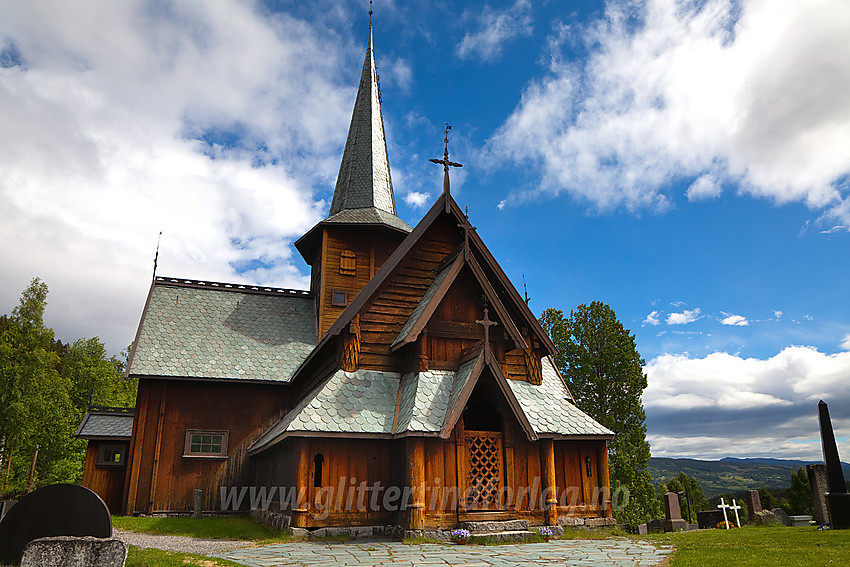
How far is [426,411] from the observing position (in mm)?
14102

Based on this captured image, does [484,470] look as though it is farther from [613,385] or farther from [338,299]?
[613,385]

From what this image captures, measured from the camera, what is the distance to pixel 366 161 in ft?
87.6

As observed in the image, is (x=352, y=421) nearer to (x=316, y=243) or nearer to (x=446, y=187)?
(x=446, y=187)

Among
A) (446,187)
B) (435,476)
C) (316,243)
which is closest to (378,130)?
(316,243)

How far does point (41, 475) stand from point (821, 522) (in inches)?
1597

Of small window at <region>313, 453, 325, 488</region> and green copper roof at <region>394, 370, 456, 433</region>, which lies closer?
green copper roof at <region>394, 370, 456, 433</region>

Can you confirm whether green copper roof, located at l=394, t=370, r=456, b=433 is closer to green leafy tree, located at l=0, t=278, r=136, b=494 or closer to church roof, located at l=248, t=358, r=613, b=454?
church roof, located at l=248, t=358, r=613, b=454

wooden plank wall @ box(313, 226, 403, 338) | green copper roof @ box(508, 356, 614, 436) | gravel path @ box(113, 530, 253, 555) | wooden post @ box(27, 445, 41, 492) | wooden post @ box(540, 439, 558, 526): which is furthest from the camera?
wooden post @ box(27, 445, 41, 492)

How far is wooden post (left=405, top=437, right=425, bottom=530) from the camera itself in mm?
13180

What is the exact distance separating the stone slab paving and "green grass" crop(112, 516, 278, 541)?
87.5 inches

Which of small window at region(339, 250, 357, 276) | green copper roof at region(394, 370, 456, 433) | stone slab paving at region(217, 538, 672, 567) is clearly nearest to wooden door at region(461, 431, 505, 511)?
green copper roof at region(394, 370, 456, 433)

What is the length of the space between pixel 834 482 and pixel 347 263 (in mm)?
16831

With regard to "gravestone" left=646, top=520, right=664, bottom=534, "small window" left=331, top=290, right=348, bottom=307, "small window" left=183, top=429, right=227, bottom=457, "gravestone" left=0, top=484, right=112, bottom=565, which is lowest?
"gravestone" left=646, top=520, right=664, bottom=534

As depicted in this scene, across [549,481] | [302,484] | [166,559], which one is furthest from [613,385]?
[166,559]
